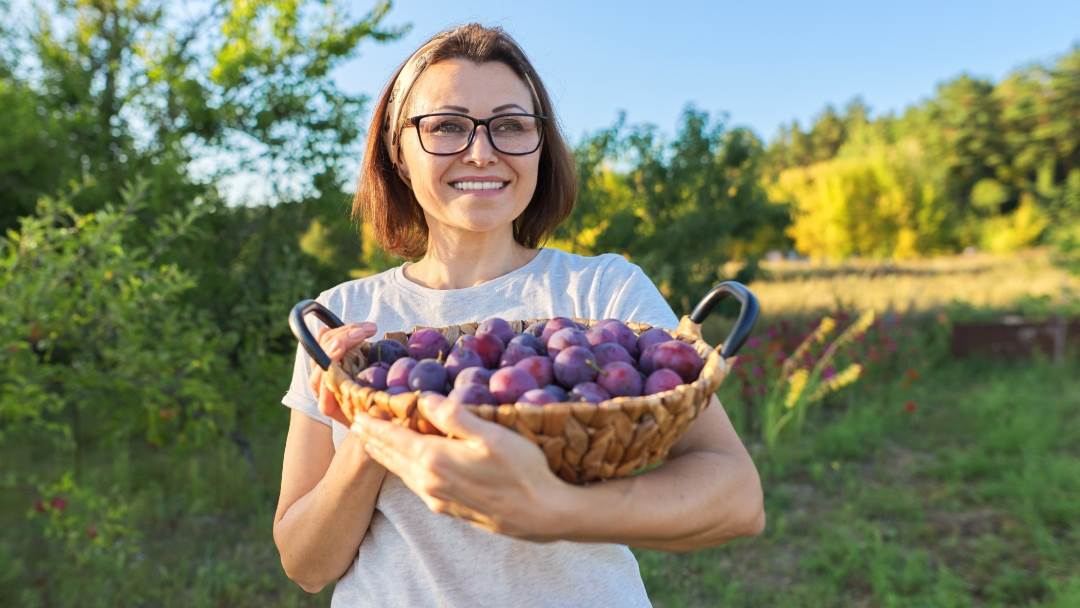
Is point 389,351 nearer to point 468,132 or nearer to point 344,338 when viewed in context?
point 344,338

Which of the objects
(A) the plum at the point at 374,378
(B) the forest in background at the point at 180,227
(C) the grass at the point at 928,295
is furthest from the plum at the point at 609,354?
(C) the grass at the point at 928,295

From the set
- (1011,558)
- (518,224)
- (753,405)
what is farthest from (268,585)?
(753,405)

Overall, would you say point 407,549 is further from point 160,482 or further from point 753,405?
point 753,405

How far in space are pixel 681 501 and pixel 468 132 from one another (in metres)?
0.80

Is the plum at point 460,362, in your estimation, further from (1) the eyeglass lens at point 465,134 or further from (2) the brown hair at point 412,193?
(2) the brown hair at point 412,193

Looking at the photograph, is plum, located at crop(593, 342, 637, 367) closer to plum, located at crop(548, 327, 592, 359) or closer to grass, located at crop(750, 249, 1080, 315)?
plum, located at crop(548, 327, 592, 359)

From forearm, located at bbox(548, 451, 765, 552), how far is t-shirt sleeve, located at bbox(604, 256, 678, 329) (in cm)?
32

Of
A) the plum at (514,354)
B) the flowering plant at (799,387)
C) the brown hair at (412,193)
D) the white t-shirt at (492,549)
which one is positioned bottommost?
the flowering plant at (799,387)

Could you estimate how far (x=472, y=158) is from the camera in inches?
54.6

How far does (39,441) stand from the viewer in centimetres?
592

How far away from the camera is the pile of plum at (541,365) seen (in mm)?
944

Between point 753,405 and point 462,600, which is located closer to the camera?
point 462,600

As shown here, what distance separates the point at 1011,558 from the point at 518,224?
153 inches

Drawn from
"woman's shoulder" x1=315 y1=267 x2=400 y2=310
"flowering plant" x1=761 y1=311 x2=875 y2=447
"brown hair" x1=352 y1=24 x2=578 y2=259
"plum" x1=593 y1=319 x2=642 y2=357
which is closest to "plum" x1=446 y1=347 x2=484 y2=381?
"plum" x1=593 y1=319 x2=642 y2=357
